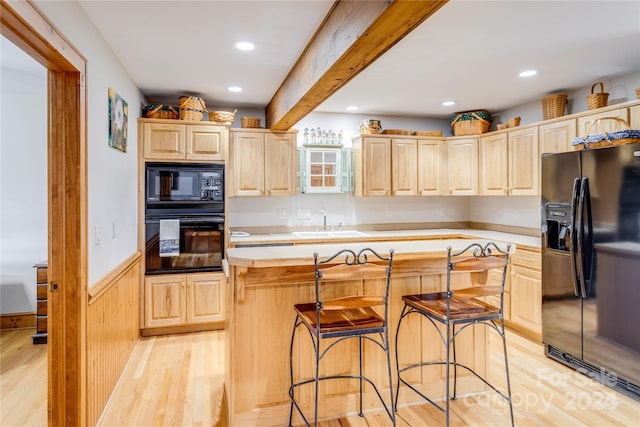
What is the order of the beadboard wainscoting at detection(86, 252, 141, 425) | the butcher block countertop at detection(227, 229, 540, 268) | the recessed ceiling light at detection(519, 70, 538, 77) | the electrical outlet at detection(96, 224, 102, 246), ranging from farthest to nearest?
the recessed ceiling light at detection(519, 70, 538, 77)
the electrical outlet at detection(96, 224, 102, 246)
the beadboard wainscoting at detection(86, 252, 141, 425)
the butcher block countertop at detection(227, 229, 540, 268)

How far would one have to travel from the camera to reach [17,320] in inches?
150

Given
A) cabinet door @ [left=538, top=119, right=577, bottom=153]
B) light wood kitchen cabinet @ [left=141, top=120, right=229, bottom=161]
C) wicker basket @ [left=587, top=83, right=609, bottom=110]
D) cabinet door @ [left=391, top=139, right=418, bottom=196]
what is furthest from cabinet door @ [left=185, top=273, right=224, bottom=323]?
wicker basket @ [left=587, top=83, right=609, bottom=110]

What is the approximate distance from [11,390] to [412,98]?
4290 mm

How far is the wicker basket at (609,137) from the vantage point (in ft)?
9.10

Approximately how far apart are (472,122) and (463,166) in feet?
1.79

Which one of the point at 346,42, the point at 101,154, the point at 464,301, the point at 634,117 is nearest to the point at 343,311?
the point at 464,301

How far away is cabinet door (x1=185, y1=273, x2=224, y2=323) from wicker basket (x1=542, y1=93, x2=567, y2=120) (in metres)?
3.70

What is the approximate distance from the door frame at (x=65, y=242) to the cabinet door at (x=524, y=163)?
396cm

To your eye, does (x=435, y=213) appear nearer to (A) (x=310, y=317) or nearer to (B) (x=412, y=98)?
(B) (x=412, y=98)

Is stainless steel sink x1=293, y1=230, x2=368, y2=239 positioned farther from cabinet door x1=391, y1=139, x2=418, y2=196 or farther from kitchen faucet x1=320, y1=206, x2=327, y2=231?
cabinet door x1=391, y1=139, x2=418, y2=196

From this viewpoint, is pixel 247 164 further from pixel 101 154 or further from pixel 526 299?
pixel 526 299

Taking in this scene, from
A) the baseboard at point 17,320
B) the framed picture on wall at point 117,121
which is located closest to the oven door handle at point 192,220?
the framed picture on wall at point 117,121

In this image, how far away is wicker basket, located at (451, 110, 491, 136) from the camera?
4.70 meters

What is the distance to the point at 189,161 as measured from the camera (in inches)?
151
